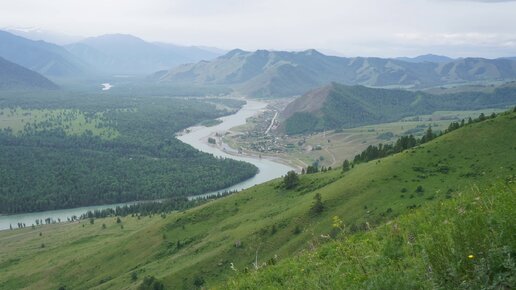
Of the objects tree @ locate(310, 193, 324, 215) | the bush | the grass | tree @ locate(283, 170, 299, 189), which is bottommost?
the bush

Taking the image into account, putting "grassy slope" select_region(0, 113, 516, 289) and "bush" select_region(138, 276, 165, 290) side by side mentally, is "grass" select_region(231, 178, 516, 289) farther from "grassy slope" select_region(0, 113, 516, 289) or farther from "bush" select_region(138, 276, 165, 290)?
"bush" select_region(138, 276, 165, 290)

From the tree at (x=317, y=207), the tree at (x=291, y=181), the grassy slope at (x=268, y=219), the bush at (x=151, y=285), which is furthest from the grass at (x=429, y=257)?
the tree at (x=291, y=181)

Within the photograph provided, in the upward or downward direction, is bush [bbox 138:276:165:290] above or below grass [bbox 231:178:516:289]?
below

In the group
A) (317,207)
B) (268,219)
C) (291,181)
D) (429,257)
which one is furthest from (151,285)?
(429,257)

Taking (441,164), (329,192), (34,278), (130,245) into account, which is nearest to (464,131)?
(441,164)

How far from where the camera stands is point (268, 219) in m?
70.9

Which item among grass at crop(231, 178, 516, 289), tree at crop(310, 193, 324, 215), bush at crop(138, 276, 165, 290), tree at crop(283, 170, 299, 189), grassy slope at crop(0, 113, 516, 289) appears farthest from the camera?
tree at crop(283, 170, 299, 189)

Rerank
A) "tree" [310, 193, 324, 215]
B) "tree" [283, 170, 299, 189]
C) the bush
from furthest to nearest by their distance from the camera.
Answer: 1. "tree" [283, 170, 299, 189]
2. "tree" [310, 193, 324, 215]
3. the bush

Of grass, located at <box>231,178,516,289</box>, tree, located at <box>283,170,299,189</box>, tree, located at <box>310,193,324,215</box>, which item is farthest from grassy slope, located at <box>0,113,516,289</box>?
grass, located at <box>231,178,516,289</box>

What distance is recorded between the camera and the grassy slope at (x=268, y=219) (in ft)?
197

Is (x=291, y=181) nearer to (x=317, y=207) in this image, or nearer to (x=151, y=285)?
→ (x=317, y=207)

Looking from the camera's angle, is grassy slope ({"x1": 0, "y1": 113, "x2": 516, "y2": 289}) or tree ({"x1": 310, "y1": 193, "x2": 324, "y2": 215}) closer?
grassy slope ({"x1": 0, "y1": 113, "x2": 516, "y2": 289})

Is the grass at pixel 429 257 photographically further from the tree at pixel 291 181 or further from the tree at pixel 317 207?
the tree at pixel 291 181

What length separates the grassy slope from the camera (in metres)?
60.1
